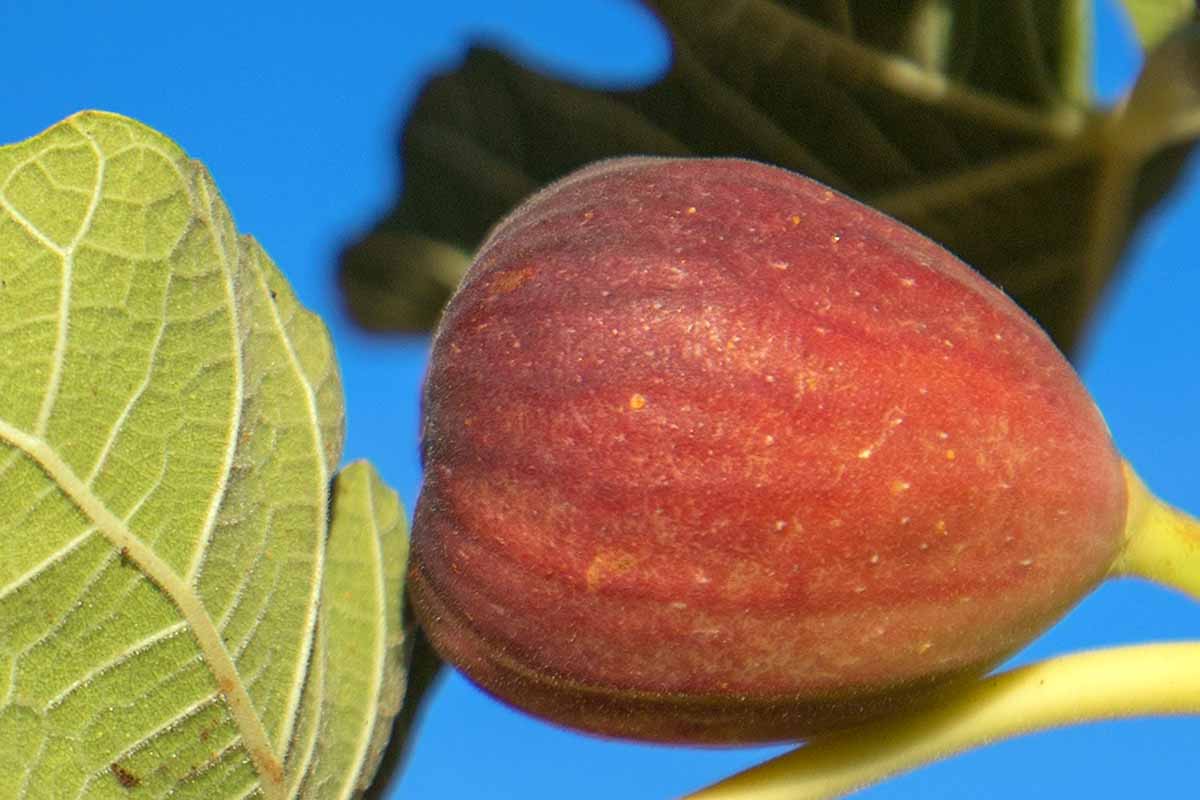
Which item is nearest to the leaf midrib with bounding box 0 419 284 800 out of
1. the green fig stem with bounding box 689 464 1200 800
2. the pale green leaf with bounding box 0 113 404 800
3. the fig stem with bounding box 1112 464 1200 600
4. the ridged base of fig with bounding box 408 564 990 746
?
the pale green leaf with bounding box 0 113 404 800

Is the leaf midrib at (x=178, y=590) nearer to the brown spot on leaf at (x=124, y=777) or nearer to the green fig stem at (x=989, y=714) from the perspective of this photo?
the brown spot on leaf at (x=124, y=777)

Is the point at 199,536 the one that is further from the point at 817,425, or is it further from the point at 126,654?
the point at 817,425

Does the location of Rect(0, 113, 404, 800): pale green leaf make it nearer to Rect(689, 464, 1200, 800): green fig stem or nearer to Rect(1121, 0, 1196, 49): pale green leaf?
Rect(689, 464, 1200, 800): green fig stem

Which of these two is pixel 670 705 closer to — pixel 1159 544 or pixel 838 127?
pixel 1159 544

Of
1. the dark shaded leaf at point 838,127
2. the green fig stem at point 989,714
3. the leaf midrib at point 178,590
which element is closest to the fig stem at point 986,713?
the green fig stem at point 989,714

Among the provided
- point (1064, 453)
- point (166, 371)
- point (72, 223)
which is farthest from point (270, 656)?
point (1064, 453)

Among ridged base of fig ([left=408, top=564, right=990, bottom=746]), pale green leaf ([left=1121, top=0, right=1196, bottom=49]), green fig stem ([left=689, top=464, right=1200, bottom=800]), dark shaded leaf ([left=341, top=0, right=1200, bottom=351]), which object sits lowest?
green fig stem ([left=689, top=464, right=1200, bottom=800])

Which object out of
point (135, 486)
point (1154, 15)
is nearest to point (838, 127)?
point (1154, 15)
